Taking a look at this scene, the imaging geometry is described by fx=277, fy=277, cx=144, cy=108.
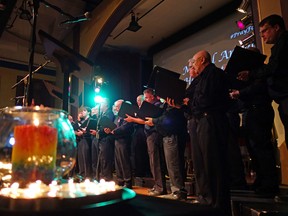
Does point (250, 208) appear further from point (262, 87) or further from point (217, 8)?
point (217, 8)

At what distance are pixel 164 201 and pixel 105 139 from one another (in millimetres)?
3762

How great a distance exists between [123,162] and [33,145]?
11.1 feet

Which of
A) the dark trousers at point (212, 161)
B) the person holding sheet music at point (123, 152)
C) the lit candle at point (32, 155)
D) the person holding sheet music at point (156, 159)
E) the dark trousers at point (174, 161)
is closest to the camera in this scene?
the lit candle at point (32, 155)

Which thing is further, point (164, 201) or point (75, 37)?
point (75, 37)

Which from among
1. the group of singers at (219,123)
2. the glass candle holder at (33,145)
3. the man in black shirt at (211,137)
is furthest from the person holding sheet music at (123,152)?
the glass candle holder at (33,145)

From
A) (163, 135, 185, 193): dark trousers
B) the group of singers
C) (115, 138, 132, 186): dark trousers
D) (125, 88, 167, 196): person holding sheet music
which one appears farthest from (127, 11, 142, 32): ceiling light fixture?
(163, 135, 185, 193): dark trousers

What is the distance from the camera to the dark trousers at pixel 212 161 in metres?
1.85

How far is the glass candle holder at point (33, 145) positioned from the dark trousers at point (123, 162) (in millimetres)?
3269

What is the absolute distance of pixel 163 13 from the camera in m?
6.32

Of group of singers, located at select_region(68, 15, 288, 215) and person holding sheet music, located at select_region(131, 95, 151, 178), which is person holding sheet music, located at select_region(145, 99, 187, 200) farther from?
person holding sheet music, located at select_region(131, 95, 151, 178)

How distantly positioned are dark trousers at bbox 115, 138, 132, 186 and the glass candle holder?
3269 millimetres

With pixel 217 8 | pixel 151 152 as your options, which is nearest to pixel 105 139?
pixel 151 152

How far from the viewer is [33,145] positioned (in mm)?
556

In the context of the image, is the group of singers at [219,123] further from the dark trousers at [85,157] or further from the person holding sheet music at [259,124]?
the dark trousers at [85,157]
